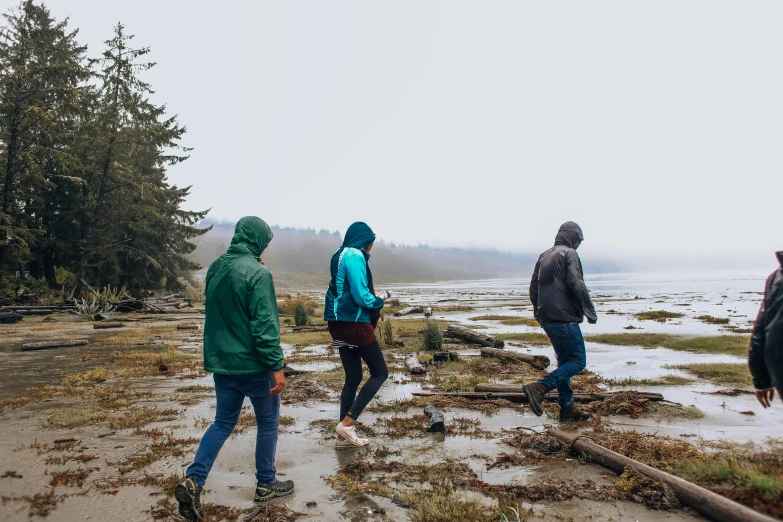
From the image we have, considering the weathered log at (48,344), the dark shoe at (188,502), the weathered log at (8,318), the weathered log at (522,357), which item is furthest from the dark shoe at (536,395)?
the weathered log at (8,318)

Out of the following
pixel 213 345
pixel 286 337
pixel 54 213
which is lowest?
pixel 286 337

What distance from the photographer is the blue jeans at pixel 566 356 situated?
568cm

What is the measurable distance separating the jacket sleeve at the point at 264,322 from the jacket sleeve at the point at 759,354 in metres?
3.21

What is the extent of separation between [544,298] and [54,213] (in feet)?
119

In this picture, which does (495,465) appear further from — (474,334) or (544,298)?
(474,334)

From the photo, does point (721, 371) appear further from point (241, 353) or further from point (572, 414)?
point (241, 353)

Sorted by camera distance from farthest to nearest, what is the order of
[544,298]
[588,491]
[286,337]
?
[286,337], [544,298], [588,491]

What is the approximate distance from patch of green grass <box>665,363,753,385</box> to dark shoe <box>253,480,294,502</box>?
25.4ft

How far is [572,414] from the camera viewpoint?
578 centimetres

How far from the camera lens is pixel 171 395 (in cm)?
729

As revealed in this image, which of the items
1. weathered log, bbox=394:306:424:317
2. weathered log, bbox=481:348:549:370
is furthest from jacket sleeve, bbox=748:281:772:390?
weathered log, bbox=394:306:424:317

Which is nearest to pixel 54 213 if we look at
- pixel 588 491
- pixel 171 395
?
pixel 171 395

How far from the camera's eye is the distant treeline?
85.2 ft

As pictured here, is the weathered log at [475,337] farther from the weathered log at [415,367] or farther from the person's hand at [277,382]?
the person's hand at [277,382]
